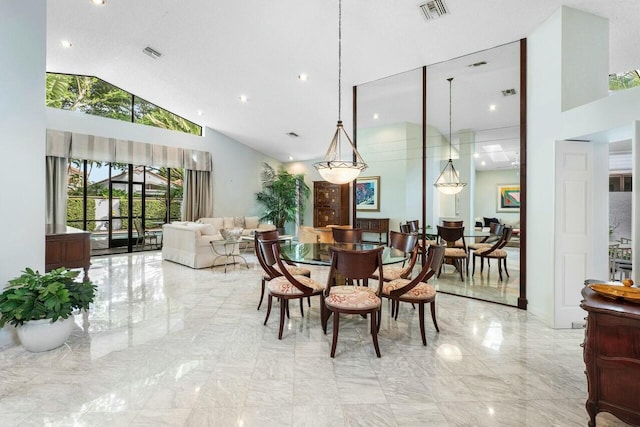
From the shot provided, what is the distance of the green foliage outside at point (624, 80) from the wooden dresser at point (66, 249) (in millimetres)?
7230

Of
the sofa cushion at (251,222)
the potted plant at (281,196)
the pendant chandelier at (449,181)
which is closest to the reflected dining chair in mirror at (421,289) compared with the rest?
the pendant chandelier at (449,181)

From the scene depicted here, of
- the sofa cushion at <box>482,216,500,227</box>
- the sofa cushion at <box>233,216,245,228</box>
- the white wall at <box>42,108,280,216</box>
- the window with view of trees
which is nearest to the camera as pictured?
the sofa cushion at <box>482,216,500,227</box>

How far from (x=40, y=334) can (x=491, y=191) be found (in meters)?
5.06

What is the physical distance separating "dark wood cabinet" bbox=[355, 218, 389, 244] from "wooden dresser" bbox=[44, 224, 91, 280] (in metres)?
4.40

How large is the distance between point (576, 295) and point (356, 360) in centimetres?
252

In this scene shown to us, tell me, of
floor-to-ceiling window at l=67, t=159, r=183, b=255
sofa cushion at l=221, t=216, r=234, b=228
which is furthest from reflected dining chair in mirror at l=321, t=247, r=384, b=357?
floor-to-ceiling window at l=67, t=159, r=183, b=255

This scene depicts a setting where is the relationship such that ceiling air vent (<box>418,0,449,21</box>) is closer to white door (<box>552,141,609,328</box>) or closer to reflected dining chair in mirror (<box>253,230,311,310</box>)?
white door (<box>552,141,609,328</box>)

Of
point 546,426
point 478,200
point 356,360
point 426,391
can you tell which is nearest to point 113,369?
point 356,360

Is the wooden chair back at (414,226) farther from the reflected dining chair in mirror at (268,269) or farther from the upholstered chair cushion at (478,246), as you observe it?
the reflected dining chair in mirror at (268,269)

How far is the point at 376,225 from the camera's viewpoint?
20.3 feet

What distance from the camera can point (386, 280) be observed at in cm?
357

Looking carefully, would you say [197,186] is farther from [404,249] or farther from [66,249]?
[404,249]

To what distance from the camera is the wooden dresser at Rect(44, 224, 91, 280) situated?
→ 4.21m

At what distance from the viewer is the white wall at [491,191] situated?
407 centimetres
